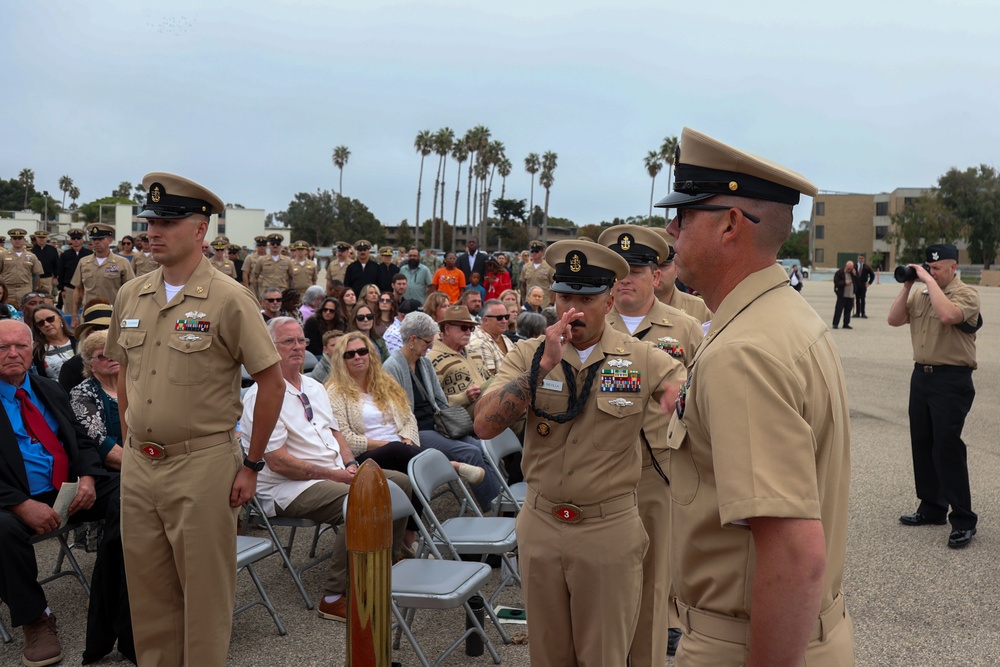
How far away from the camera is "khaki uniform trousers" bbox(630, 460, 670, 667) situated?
11.9 feet

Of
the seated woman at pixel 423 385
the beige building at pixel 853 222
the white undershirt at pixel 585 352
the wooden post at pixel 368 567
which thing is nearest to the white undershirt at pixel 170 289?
→ the white undershirt at pixel 585 352

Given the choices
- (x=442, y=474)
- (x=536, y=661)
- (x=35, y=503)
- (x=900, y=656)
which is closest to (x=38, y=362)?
(x=35, y=503)

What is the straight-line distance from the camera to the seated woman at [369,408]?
6.04 meters

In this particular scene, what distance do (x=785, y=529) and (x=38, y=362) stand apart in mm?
7062

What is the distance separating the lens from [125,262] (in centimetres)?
1416

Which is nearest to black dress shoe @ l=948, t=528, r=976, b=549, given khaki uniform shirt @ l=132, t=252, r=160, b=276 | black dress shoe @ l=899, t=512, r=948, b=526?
black dress shoe @ l=899, t=512, r=948, b=526

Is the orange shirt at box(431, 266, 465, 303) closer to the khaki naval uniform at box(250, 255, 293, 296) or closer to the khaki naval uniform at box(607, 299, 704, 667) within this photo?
the khaki naval uniform at box(250, 255, 293, 296)

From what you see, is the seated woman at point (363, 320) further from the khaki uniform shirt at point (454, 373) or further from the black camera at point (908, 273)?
the black camera at point (908, 273)

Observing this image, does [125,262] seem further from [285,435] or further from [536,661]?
[536,661]

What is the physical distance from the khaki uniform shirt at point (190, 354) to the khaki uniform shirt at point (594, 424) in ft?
3.66

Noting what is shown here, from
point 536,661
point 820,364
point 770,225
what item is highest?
point 770,225

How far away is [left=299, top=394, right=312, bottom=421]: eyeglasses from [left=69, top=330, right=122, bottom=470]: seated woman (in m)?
1.11

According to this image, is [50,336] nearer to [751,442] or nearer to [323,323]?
[323,323]

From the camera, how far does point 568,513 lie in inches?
127
